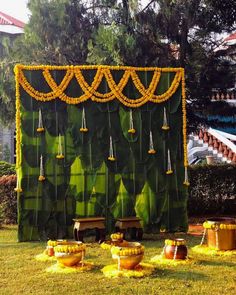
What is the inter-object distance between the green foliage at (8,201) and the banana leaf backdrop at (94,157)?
1.96m

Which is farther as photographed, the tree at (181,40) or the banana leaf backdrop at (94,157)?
the tree at (181,40)

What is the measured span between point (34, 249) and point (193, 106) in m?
4.54

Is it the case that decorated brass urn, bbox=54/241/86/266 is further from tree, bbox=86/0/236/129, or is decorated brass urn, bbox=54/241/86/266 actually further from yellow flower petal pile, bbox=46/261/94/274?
tree, bbox=86/0/236/129

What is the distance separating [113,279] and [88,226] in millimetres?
2125

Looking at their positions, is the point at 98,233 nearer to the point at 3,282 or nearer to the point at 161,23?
the point at 3,282

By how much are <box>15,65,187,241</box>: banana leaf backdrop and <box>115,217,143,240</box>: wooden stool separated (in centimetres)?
30

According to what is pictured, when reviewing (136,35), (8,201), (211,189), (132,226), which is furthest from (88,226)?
(211,189)

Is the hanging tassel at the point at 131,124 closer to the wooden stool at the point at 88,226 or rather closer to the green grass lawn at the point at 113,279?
the wooden stool at the point at 88,226

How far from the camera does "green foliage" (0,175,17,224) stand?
943 cm

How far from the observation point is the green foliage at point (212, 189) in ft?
34.2

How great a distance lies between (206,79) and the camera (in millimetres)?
9547

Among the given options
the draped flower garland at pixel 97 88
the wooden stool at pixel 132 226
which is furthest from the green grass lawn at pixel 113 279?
the draped flower garland at pixel 97 88

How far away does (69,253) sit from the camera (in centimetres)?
549

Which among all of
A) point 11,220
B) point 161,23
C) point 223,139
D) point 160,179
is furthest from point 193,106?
point 11,220
